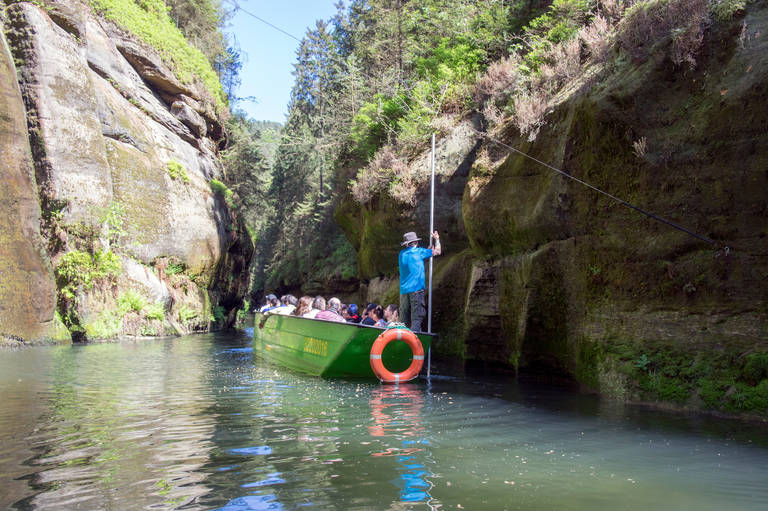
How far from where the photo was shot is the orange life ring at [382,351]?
8445mm

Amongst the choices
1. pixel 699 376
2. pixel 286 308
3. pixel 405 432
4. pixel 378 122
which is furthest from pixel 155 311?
pixel 699 376

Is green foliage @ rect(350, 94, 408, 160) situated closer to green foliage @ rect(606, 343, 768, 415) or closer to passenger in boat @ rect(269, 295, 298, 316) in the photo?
passenger in boat @ rect(269, 295, 298, 316)

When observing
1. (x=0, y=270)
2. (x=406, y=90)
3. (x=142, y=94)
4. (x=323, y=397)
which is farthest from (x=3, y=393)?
(x=142, y=94)

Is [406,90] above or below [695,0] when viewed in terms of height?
above

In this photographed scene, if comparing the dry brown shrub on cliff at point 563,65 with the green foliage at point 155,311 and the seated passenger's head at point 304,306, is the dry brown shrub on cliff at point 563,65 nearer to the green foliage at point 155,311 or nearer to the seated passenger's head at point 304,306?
the seated passenger's head at point 304,306

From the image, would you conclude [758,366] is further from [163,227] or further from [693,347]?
[163,227]

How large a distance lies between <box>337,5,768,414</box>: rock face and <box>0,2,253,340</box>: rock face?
11.7 meters

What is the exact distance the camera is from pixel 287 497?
332 cm

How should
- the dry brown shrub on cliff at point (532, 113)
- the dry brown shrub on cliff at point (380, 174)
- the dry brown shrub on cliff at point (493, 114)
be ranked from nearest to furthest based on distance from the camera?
the dry brown shrub on cliff at point (532, 113) → the dry brown shrub on cliff at point (493, 114) → the dry brown shrub on cliff at point (380, 174)

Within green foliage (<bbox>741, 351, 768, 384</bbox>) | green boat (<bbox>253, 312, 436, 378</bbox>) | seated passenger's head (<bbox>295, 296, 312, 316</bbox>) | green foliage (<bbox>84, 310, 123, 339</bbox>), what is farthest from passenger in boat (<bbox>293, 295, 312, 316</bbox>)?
green foliage (<bbox>741, 351, 768, 384</bbox>)

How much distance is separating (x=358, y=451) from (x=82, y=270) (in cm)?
1414

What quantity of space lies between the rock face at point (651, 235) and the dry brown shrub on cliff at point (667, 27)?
0.17 m

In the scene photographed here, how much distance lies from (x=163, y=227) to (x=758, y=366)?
18.8 m

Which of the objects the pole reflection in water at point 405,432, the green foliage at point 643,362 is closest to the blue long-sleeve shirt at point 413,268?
the pole reflection in water at point 405,432
